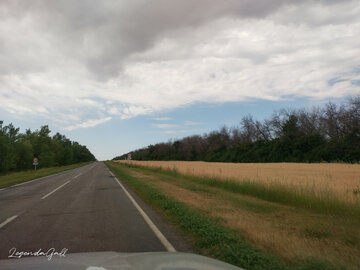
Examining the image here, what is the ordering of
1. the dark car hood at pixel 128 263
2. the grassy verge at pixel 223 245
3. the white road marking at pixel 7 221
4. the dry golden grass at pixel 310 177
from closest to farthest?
the dark car hood at pixel 128 263
the grassy verge at pixel 223 245
the white road marking at pixel 7 221
the dry golden grass at pixel 310 177

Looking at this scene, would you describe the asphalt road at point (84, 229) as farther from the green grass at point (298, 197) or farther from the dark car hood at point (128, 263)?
the green grass at point (298, 197)

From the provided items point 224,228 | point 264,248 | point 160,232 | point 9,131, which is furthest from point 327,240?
point 9,131

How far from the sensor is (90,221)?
25.9 feet

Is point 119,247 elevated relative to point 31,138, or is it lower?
lower

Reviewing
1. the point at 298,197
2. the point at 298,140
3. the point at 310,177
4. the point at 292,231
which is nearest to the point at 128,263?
the point at 292,231

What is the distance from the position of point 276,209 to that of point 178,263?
764 cm

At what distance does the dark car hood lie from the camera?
3121mm

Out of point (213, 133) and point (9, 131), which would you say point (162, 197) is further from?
point (213, 133)

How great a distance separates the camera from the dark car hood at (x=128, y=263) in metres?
3.12

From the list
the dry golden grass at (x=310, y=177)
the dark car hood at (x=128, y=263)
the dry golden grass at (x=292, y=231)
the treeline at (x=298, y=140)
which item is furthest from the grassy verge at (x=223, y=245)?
the treeline at (x=298, y=140)

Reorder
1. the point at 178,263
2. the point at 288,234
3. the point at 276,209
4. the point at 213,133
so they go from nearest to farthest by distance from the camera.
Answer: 1. the point at 178,263
2. the point at 288,234
3. the point at 276,209
4. the point at 213,133

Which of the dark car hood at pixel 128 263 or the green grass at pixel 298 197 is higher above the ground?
the dark car hood at pixel 128 263

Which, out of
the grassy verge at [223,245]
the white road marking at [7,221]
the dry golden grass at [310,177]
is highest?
the dry golden grass at [310,177]

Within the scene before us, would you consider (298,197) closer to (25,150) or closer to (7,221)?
(7,221)
